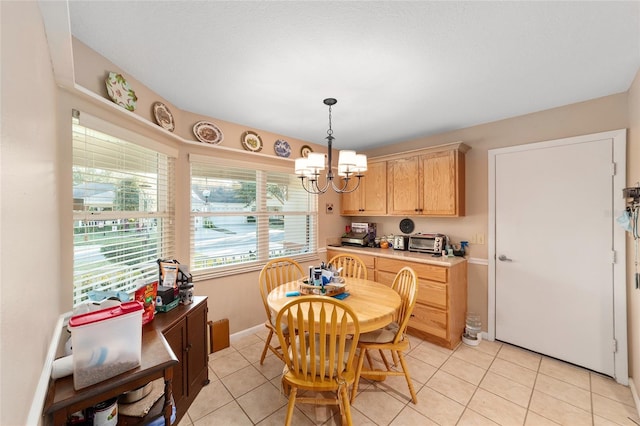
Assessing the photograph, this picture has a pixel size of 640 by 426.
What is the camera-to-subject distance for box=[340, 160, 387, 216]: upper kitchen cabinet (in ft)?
11.7

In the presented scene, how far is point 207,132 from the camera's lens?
264cm

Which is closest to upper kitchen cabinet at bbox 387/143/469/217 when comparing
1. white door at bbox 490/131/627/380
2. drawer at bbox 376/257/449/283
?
white door at bbox 490/131/627/380

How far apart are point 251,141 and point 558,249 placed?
3.47 meters

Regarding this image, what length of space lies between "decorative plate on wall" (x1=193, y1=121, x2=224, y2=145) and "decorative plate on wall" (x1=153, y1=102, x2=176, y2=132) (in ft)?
0.90

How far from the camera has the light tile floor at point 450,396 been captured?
1744 mm

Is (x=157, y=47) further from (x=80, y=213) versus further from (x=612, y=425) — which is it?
(x=612, y=425)

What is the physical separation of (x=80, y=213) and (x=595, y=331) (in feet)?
13.9

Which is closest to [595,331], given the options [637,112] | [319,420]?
[637,112]

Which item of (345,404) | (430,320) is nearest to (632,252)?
(430,320)

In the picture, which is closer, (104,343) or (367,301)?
(104,343)

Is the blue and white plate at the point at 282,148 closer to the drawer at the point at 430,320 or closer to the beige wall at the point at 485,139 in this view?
the beige wall at the point at 485,139

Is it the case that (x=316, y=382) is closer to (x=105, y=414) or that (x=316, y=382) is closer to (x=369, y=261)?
(x=105, y=414)

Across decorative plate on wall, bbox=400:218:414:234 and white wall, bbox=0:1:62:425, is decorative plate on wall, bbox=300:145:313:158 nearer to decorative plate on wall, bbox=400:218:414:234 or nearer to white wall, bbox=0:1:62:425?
decorative plate on wall, bbox=400:218:414:234

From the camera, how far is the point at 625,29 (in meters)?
1.39
